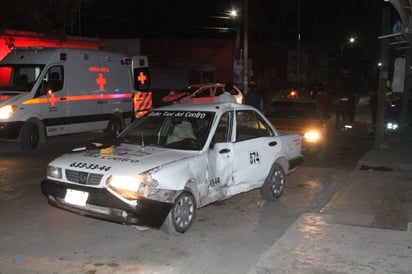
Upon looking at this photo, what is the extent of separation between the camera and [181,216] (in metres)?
6.39

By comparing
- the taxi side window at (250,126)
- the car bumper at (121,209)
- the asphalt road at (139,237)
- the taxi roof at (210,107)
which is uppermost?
the taxi roof at (210,107)

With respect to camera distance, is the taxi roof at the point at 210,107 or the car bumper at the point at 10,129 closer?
the taxi roof at the point at 210,107

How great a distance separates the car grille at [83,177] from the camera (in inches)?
238

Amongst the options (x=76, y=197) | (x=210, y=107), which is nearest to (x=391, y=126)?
(x=210, y=107)

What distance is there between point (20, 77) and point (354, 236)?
397 inches

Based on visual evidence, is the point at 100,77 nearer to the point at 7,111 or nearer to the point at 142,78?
the point at 142,78

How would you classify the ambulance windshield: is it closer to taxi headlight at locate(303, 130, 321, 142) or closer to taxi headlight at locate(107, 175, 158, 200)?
taxi headlight at locate(303, 130, 321, 142)

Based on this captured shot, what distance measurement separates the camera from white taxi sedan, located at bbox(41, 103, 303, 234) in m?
5.93

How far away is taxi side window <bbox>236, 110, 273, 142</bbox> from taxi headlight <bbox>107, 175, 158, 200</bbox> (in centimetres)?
214

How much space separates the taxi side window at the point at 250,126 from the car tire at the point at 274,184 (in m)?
0.57

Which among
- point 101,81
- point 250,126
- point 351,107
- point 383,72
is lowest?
point 351,107

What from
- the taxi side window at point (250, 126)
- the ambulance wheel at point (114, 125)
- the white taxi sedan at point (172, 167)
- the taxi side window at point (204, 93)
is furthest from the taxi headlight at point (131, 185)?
the taxi side window at point (204, 93)

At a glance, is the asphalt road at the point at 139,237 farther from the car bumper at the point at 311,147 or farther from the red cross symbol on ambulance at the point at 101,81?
the red cross symbol on ambulance at the point at 101,81

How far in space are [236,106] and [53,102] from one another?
24.1 ft
